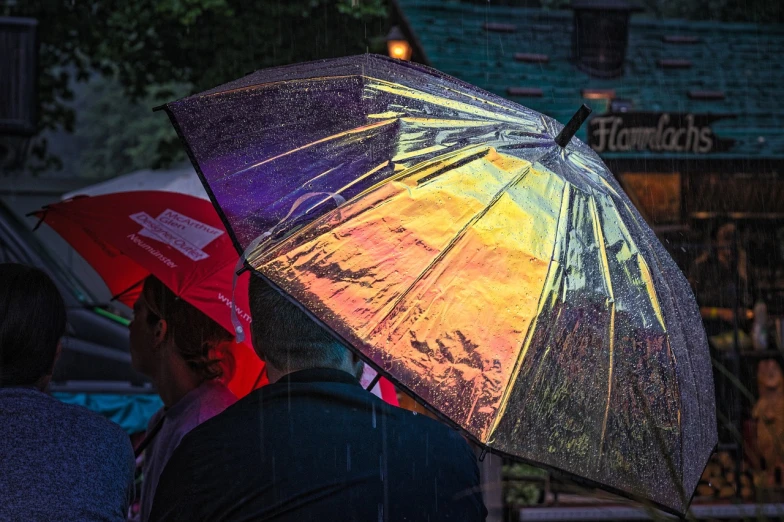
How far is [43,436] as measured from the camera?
89.4 inches

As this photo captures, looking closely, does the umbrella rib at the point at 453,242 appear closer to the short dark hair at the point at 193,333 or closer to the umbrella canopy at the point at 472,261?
the umbrella canopy at the point at 472,261

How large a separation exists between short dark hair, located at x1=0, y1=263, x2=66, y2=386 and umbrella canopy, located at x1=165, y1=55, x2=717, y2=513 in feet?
1.82

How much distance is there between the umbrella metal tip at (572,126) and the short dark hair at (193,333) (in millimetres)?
1472

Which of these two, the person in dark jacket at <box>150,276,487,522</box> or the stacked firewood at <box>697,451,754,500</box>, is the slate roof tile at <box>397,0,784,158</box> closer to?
the stacked firewood at <box>697,451,754,500</box>

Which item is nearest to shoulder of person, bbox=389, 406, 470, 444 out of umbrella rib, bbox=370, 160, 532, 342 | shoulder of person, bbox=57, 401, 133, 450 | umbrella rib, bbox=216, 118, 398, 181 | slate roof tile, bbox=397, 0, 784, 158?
umbrella rib, bbox=370, 160, 532, 342

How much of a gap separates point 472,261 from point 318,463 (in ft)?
1.86

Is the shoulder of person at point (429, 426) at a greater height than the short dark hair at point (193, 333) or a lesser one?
greater

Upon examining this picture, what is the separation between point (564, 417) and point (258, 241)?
781 millimetres

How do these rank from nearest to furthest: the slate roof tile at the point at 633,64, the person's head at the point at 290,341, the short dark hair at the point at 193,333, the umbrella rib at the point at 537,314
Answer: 1. the umbrella rib at the point at 537,314
2. the person's head at the point at 290,341
3. the short dark hair at the point at 193,333
4. the slate roof tile at the point at 633,64

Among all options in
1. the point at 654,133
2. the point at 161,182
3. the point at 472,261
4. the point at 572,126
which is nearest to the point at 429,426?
the point at 472,261

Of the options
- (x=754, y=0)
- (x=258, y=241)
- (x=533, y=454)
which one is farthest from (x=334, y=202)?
(x=754, y=0)

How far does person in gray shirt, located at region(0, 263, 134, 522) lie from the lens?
220 centimetres

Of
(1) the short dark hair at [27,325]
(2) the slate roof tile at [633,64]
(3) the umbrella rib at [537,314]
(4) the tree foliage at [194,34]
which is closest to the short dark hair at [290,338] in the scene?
(3) the umbrella rib at [537,314]

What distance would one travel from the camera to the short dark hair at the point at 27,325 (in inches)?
93.4
